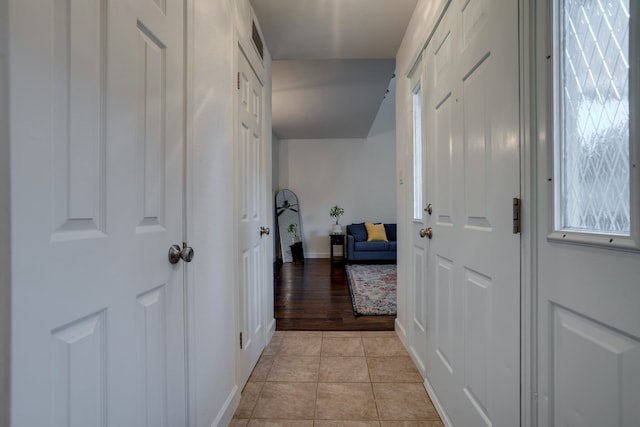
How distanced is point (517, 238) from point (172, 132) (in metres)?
1.13

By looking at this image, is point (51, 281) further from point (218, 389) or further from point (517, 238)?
point (517, 238)

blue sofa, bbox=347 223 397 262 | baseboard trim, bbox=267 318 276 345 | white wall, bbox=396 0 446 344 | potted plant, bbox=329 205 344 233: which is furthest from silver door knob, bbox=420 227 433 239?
potted plant, bbox=329 205 344 233

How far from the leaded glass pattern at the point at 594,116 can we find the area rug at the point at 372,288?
93.1 inches

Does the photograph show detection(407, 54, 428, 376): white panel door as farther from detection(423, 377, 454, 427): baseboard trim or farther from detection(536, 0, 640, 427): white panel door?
detection(536, 0, 640, 427): white panel door

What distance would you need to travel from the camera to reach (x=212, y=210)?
1.30 m

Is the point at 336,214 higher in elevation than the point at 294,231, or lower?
higher

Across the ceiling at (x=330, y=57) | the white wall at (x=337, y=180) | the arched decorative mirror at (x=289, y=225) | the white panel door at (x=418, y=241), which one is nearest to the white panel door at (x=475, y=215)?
the white panel door at (x=418, y=241)

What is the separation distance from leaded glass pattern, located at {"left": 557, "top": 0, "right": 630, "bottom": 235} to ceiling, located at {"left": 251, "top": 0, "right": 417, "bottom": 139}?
1.47 m

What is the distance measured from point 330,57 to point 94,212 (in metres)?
2.37

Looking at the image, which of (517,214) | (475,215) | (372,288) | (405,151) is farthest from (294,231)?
(517,214)

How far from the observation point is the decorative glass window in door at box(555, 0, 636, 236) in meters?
0.61

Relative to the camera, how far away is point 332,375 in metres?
1.85

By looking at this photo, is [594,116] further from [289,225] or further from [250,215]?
[289,225]

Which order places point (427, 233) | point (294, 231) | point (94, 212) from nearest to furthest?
point (94, 212) < point (427, 233) < point (294, 231)
